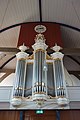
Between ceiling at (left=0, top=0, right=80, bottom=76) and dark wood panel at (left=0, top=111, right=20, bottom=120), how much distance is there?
110 inches

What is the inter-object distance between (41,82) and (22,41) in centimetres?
320

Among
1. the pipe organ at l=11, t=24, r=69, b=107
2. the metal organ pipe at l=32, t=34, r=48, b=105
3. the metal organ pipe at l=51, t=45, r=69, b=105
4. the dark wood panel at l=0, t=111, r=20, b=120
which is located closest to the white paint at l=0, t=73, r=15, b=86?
the dark wood panel at l=0, t=111, r=20, b=120

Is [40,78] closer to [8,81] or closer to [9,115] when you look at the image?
[9,115]

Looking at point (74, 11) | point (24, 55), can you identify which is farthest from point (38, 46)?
point (74, 11)

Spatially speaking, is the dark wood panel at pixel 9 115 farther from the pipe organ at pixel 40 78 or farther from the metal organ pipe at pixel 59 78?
the metal organ pipe at pixel 59 78

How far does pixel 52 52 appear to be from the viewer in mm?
8188

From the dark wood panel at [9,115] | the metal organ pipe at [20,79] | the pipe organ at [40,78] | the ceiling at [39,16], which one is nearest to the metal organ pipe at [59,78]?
the pipe organ at [40,78]

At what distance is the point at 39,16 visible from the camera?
31.0 feet

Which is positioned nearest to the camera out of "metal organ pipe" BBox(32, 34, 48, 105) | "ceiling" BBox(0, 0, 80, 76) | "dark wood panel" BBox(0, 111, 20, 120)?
"metal organ pipe" BBox(32, 34, 48, 105)

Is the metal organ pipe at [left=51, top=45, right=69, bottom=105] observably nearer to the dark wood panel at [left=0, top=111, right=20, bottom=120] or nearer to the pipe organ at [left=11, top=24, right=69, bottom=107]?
the pipe organ at [left=11, top=24, right=69, bottom=107]

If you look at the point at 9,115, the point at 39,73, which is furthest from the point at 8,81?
the point at 39,73

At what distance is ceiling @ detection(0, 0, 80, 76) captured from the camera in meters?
8.47

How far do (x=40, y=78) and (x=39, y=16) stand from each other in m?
4.24

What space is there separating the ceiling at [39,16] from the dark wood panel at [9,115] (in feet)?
9.16
